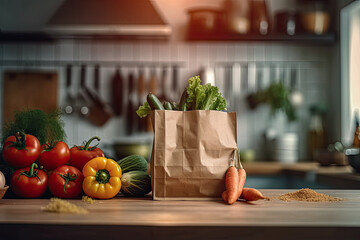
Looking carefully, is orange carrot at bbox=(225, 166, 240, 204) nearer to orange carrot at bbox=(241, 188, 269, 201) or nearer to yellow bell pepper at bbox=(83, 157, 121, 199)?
orange carrot at bbox=(241, 188, 269, 201)

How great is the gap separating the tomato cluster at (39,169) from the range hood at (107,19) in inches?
91.8

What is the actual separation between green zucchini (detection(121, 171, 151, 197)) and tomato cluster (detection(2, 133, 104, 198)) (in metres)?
0.12

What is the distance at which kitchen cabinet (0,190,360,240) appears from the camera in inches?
30.2

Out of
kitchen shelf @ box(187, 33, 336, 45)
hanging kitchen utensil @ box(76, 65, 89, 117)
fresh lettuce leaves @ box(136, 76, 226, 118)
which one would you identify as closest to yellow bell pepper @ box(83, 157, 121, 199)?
fresh lettuce leaves @ box(136, 76, 226, 118)

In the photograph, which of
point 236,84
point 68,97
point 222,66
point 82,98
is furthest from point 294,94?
point 68,97

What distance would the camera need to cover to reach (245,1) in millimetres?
3744

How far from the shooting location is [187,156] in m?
1.07

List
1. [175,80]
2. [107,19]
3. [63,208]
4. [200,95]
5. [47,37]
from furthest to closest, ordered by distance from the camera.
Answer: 1. [175,80]
2. [47,37]
3. [107,19]
4. [200,95]
5. [63,208]

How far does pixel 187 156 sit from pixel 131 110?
2591 millimetres

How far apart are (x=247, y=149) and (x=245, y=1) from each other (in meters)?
1.34

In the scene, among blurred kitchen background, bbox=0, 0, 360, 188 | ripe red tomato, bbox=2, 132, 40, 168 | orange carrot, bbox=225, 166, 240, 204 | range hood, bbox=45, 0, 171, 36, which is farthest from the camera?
blurred kitchen background, bbox=0, 0, 360, 188

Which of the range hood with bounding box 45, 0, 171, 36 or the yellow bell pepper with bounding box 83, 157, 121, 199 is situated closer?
the yellow bell pepper with bounding box 83, 157, 121, 199

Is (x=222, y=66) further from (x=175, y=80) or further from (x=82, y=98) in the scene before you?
(x=82, y=98)

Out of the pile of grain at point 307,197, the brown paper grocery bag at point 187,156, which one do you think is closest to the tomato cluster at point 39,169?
the brown paper grocery bag at point 187,156
